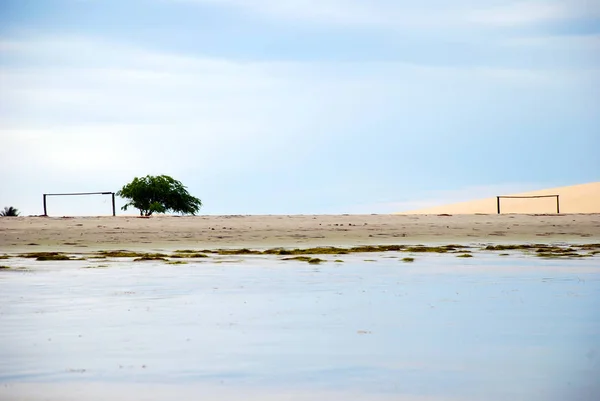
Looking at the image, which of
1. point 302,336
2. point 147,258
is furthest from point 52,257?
point 302,336

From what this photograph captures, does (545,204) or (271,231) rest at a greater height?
(545,204)

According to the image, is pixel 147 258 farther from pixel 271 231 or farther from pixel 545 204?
pixel 545 204

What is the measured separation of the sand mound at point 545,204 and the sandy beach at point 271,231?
1357 inches

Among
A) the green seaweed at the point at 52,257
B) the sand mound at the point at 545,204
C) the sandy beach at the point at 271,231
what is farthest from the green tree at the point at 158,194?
the green seaweed at the point at 52,257

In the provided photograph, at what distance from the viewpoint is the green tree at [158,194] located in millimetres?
75625

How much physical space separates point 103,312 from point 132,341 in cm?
233

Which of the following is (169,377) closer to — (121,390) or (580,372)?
(121,390)

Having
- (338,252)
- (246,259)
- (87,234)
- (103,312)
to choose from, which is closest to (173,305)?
(103,312)

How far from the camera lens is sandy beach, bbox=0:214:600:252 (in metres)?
26.5

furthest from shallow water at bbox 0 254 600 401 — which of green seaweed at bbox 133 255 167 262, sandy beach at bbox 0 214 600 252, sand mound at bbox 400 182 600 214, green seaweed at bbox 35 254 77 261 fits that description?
sand mound at bbox 400 182 600 214

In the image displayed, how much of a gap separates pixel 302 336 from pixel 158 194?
68.1 meters

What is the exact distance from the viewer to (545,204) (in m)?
79.4

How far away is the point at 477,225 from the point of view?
110ft

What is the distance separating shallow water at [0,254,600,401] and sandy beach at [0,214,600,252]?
10.4 meters
